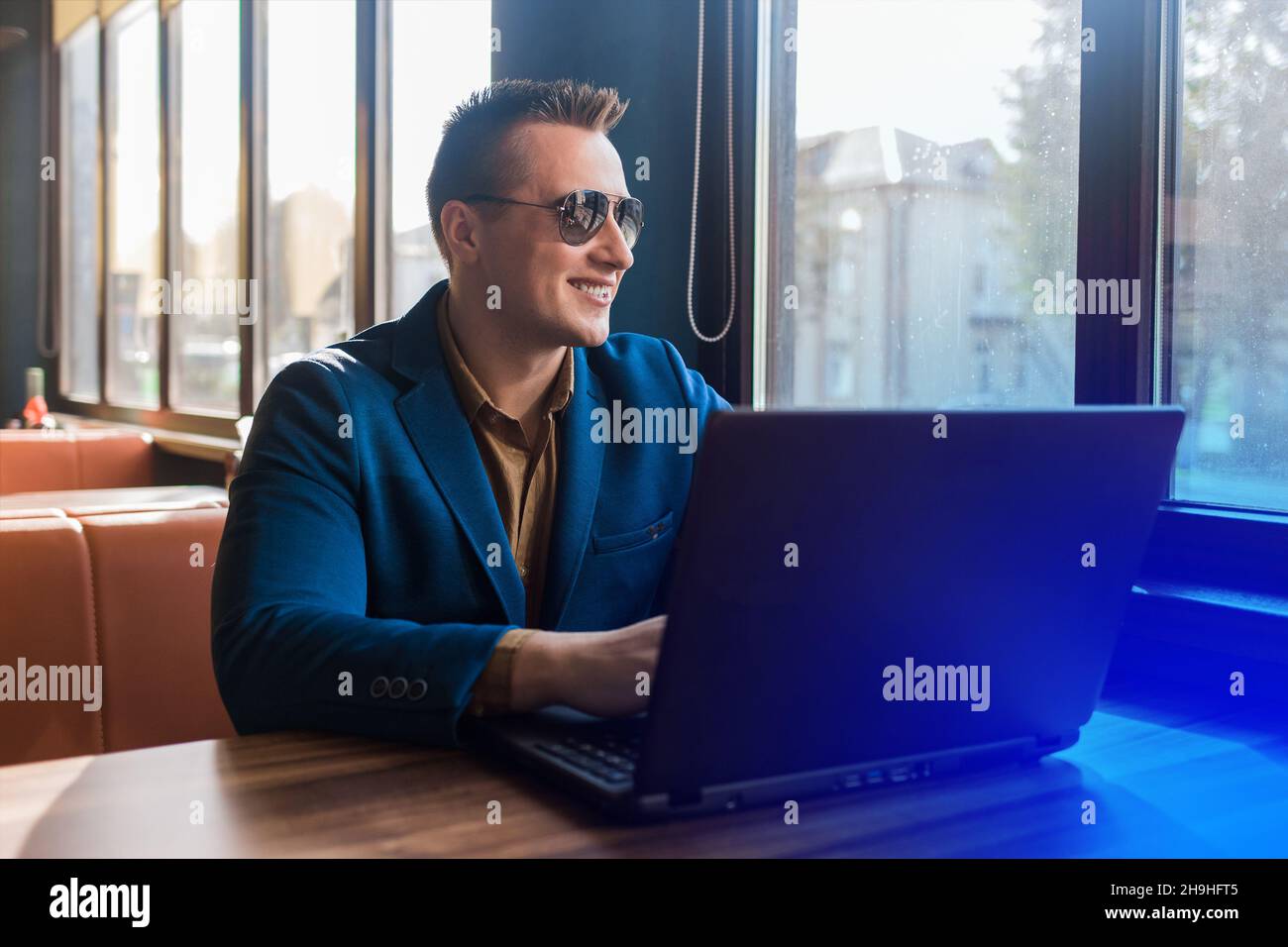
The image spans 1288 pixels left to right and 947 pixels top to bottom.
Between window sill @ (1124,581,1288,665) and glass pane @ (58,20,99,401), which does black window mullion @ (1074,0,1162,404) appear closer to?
window sill @ (1124,581,1288,665)

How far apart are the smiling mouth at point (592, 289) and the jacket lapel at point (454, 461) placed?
24 cm

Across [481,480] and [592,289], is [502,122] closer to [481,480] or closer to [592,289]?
[592,289]

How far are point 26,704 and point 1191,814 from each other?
1450 mm

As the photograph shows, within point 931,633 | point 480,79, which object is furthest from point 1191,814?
point 480,79

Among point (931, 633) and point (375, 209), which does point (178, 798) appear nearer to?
point (931, 633)

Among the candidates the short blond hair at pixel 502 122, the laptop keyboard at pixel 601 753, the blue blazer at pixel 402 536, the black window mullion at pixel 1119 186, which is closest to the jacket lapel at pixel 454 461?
the blue blazer at pixel 402 536

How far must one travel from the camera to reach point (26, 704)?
5.36 feet

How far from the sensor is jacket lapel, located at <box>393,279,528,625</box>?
143cm

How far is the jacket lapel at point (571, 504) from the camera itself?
1.53 m

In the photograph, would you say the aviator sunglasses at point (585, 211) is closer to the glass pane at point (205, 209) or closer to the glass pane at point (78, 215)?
the glass pane at point (205, 209)

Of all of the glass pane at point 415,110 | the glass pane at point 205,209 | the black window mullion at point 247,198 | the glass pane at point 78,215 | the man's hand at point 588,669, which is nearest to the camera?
the man's hand at point 588,669

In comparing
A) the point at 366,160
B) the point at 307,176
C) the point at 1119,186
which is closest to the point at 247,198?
the point at 307,176

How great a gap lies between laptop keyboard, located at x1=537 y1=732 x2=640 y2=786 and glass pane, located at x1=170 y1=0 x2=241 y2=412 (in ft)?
14.2

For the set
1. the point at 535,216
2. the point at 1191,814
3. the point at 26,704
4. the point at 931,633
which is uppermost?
the point at 535,216
